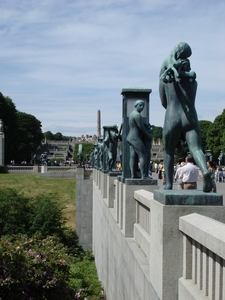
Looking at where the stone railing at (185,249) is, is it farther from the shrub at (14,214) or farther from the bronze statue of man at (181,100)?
the shrub at (14,214)

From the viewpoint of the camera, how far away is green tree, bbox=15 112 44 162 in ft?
273

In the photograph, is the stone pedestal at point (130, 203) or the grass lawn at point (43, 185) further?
the grass lawn at point (43, 185)

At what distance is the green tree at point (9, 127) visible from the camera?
72981mm

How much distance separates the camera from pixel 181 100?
504cm

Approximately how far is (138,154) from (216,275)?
5.33 metres

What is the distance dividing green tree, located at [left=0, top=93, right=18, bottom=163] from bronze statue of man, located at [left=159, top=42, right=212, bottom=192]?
68650 mm


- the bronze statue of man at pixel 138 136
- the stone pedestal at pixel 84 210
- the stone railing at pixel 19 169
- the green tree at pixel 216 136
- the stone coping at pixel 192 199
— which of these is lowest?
the stone pedestal at pixel 84 210

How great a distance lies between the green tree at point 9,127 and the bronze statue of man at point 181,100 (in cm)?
6865

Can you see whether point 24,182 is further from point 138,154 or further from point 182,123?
point 182,123

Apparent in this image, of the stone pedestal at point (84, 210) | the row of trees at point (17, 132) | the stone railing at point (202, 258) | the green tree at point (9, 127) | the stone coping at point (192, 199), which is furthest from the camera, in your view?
the row of trees at point (17, 132)

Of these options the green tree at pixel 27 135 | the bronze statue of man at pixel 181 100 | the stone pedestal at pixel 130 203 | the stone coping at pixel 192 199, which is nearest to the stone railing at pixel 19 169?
the green tree at pixel 27 135

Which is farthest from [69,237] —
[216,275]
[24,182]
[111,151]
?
[24,182]

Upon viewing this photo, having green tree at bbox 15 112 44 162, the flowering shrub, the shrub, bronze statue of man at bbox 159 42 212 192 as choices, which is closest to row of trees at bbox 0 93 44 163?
green tree at bbox 15 112 44 162

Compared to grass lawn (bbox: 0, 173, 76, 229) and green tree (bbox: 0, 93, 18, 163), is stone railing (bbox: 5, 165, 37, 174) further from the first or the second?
green tree (bbox: 0, 93, 18, 163)
